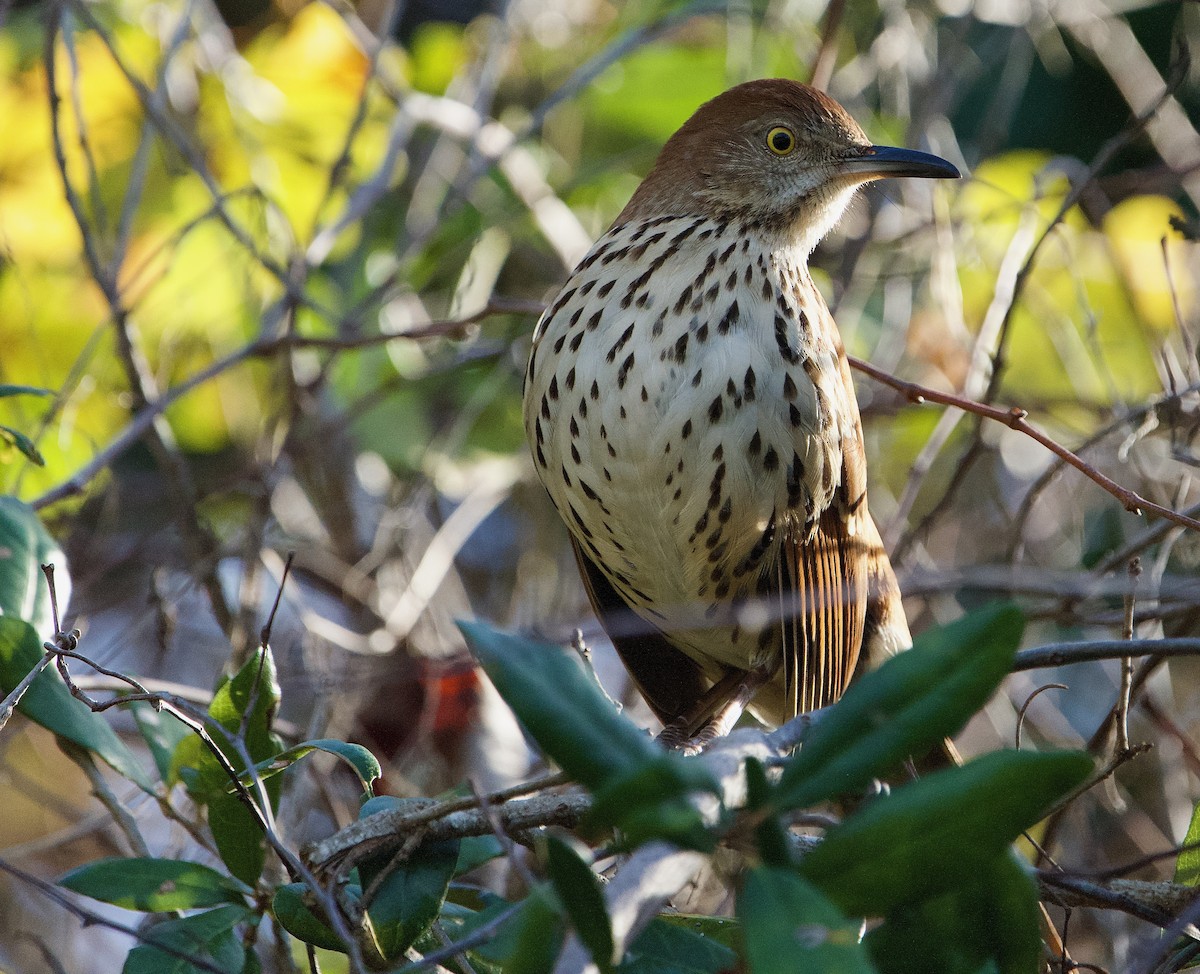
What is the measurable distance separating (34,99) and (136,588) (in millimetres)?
1618

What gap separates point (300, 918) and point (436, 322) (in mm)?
1867

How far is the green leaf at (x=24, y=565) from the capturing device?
7.02ft

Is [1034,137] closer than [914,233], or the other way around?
[914,233]

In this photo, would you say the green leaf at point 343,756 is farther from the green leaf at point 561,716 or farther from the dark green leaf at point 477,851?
the green leaf at point 561,716

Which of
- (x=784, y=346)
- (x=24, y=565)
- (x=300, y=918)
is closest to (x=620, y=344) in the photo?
(x=784, y=346)

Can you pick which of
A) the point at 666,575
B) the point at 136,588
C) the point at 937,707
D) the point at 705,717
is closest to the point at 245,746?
the point at 937,707

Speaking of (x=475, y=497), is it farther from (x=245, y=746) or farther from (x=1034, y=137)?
(x=1034, y=137)

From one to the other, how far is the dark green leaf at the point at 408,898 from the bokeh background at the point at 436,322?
127cm

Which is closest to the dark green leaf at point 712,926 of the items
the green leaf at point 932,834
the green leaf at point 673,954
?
the green leaf at point 673,954

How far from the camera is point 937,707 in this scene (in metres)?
1.24

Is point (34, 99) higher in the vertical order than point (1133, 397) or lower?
higher

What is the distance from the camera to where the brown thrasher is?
103 inches

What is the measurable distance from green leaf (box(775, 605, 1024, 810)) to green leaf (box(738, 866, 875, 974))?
9 cm

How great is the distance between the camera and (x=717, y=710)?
3352 mm
